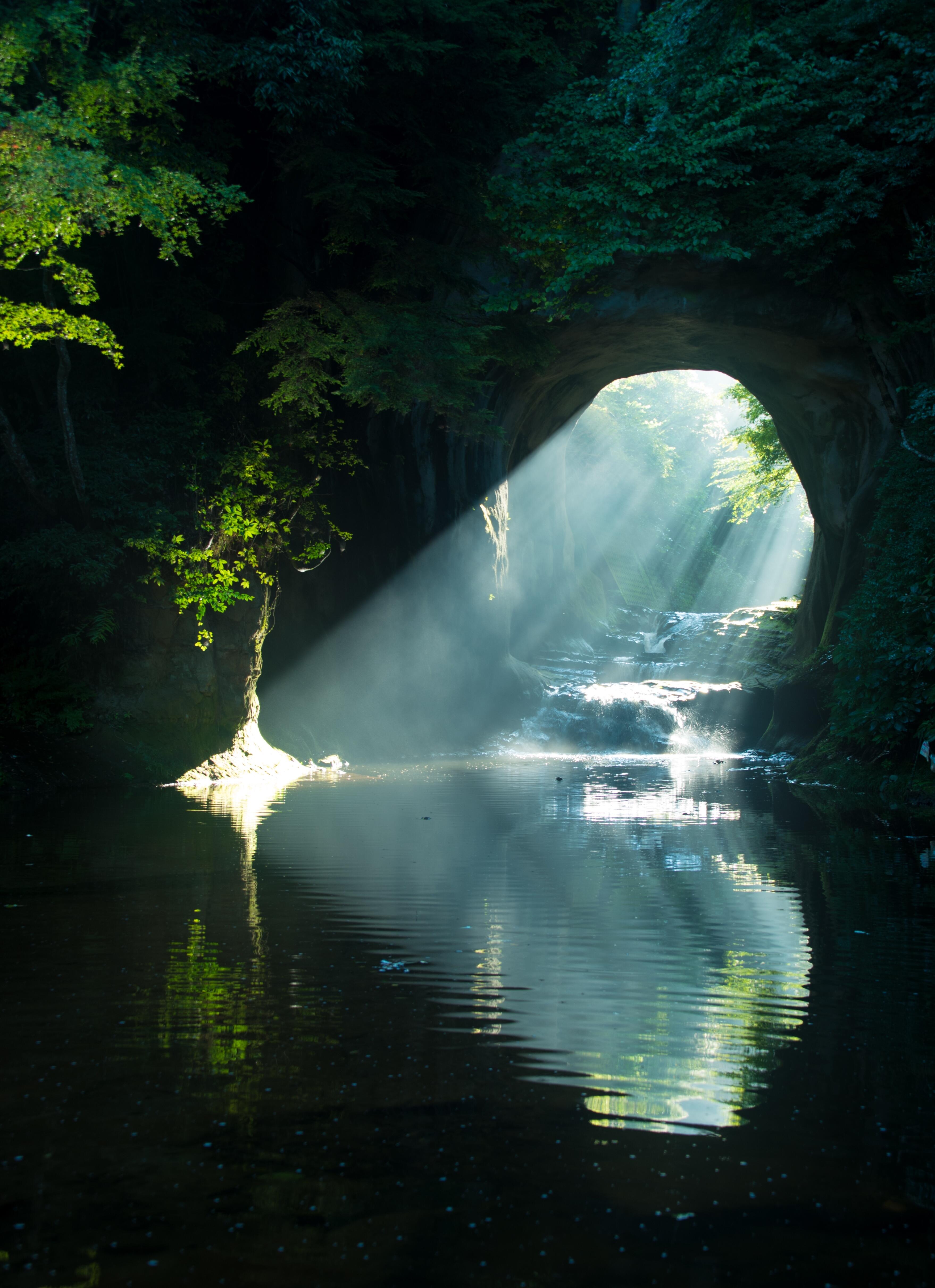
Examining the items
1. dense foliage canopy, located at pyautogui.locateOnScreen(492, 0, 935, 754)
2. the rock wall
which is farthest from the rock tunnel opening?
dense foliage canopy, located at pyautogui.locateOnScreen(492, 0, 935, 754)

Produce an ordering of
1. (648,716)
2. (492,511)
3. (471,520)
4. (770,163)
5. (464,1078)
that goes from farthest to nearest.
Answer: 1. (648,716)
2. (492,511)
3. (471,520)
4. (770,163)
5. (464,1078)

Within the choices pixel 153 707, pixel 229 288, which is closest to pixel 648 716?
pixel 153 707

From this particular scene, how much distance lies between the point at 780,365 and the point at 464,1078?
2354 centimetres

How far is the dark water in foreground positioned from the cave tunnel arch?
14.4 metres

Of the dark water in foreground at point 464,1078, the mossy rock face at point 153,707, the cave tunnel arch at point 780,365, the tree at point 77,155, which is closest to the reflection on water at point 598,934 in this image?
the dark water in foreground at point 464,1078

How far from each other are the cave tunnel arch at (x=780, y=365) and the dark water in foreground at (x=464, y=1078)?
47.2 feet

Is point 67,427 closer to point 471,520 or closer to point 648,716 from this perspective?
point 471,520

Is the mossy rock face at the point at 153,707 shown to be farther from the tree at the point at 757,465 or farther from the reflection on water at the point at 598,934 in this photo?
the tree at the point at 757,465

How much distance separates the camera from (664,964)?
519 cm

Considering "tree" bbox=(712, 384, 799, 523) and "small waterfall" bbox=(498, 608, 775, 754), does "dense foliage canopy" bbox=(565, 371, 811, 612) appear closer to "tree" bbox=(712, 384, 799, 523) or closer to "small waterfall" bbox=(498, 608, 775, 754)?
"tree" bbox=(712, 384, 799, 523)

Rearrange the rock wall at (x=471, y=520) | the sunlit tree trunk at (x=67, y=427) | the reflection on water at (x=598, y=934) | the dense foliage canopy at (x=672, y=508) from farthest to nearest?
the dense foliage canopy at (x=672, y=508)
the rock wall at (x=471, y=520)
the sunlit tree trunk at (x=67, y=427)
the reflection on water at (x=598, y=934)

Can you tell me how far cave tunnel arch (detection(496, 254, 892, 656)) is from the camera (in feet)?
70.4

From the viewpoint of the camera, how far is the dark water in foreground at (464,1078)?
2.52 m

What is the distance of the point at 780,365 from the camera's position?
→ 24109 mm
